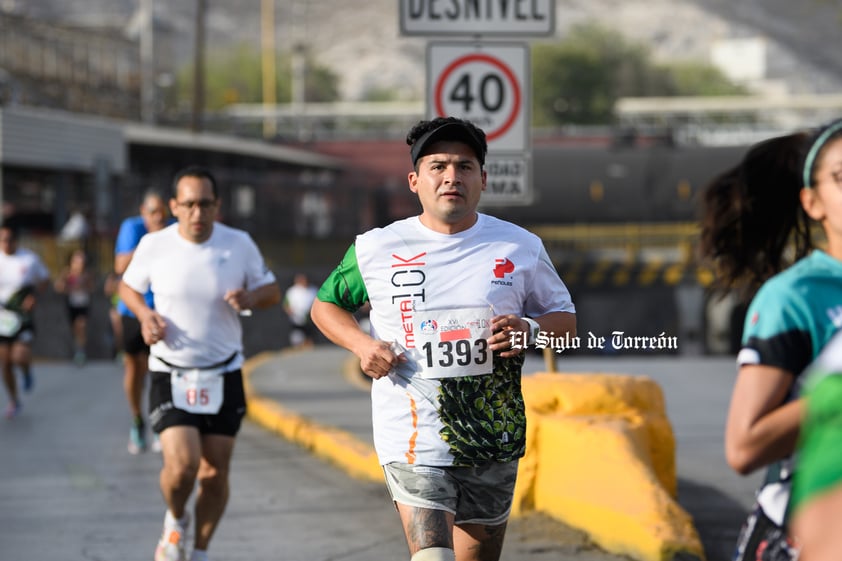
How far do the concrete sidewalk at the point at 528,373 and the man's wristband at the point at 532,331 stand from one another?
3.22m

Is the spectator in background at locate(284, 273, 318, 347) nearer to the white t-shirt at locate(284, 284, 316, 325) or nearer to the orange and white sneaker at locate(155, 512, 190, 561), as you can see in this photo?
the white t-shirt at locate(284, 284, 316, 325)

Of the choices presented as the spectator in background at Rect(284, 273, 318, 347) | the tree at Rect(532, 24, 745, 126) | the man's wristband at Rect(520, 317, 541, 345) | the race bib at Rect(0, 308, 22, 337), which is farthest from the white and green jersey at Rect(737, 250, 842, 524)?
the tree at Rect(532, 24, 745, 126)

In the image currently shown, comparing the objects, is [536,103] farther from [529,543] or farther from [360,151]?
[529,543]

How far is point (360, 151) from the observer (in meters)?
62.4

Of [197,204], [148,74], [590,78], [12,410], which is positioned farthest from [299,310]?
[590,78]

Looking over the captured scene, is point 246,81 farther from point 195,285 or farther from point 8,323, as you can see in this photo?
point 195,285

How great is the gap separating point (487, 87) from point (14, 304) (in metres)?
7.26

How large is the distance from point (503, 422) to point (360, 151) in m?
57.9

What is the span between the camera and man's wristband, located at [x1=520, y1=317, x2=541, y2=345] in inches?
191

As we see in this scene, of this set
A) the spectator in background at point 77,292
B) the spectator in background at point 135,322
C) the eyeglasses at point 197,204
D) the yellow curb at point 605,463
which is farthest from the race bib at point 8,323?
the spectator in background at point 77,292

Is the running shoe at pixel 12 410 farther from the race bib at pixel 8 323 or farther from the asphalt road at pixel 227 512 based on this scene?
the race bib at pixel 8 323

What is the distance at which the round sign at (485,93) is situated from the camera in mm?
9555

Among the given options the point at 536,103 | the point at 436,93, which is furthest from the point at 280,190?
the point at 536,103

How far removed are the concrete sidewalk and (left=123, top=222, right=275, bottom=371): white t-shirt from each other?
267 cm
